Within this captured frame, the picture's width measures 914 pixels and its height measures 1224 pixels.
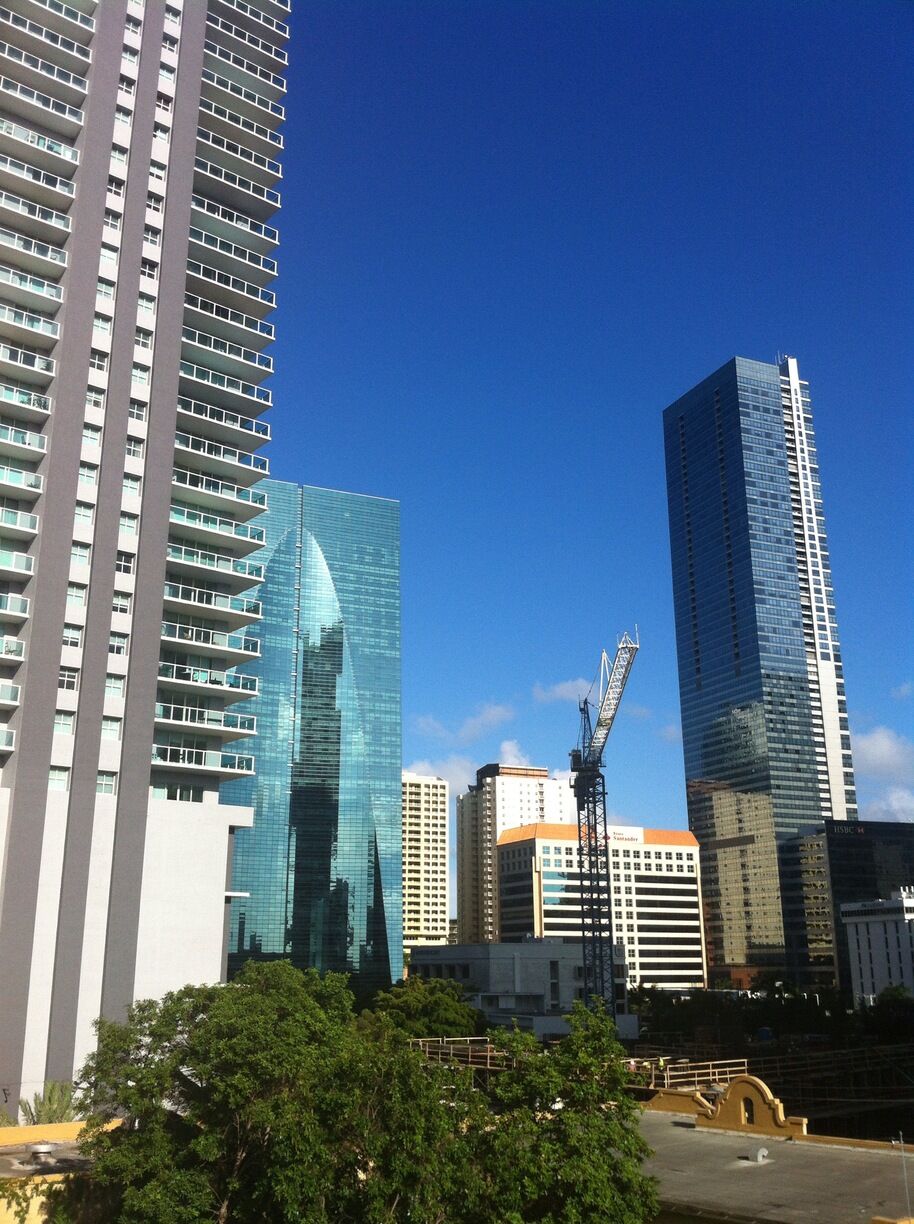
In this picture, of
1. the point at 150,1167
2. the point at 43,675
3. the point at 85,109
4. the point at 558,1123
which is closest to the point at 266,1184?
the point at 150,1167

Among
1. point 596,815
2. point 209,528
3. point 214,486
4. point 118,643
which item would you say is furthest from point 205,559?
point 596,815

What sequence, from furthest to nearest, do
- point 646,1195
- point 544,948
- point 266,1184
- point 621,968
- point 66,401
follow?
1. point 621,968
2. point 544,948
3. point 66,401
4. point 266,1184
5. point 646,1195

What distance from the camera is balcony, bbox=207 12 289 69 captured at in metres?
75.8

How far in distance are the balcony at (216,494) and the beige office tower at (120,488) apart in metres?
0.20

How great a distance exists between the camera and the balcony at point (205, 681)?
64.7m

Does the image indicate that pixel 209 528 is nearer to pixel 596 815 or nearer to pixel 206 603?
pixel 206 603

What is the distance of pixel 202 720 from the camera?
65.3 meters

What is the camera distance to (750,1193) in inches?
975

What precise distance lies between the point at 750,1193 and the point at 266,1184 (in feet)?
38.7

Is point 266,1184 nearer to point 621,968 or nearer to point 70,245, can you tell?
point 70,245

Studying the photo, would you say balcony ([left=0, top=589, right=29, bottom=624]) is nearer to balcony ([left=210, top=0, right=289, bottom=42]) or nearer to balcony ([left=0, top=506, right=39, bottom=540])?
balcony ([left=0, top=506, right=39, bottom=540])

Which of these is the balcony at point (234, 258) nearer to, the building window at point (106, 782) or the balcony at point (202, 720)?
the balcony at point (202, 720)

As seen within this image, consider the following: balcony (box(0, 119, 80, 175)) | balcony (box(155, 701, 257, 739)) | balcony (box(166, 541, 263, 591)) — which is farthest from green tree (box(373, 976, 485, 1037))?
balcony (box(0, 119, 80, 175))

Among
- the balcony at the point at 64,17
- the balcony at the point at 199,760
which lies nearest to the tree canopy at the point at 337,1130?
the balcony at the point at 199,760
